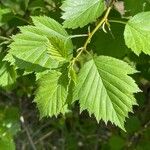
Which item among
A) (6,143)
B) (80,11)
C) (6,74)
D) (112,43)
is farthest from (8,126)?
(80,11)

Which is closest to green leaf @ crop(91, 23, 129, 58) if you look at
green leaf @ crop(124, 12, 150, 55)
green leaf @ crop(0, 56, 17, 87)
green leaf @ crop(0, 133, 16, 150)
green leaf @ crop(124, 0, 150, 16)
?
green leaf @ crop(124, 0, 150, 16)

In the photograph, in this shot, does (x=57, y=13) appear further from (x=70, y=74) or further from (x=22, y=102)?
(x=22, y=102)

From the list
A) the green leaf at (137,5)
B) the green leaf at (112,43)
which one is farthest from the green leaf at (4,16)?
the green leaf at (137,5)

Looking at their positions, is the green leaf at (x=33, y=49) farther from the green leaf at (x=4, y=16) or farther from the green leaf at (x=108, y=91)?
the green leaf at (x=4, y=16)

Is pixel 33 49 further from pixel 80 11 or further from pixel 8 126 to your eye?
pixel 8 126

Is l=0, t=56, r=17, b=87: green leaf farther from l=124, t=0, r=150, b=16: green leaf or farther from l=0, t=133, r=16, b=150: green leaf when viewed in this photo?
l=124, t=0, r=150, b=16: green leaf
